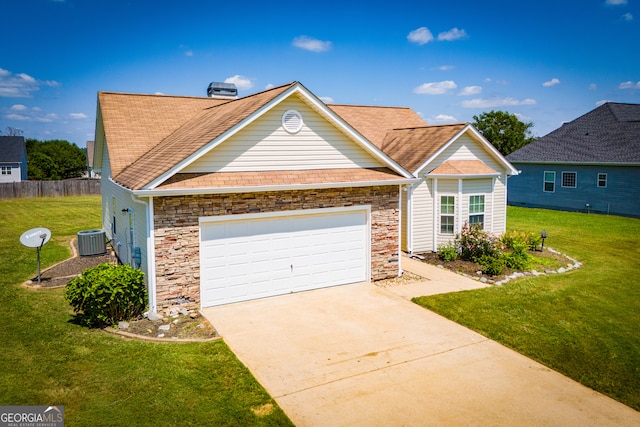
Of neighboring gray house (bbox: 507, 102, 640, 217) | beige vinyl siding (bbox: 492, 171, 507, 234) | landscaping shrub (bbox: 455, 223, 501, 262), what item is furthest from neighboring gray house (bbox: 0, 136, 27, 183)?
landscaping shrub (bbox: 455, 223, 501, 262)

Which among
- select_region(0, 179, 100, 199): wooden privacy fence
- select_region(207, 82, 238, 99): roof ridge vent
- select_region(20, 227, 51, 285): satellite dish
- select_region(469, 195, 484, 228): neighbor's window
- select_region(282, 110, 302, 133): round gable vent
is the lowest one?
select_region(20, 227, 51, 285): satellite dish

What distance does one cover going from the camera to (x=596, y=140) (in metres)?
32.2

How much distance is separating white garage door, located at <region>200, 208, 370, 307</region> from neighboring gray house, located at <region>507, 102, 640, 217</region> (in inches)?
901

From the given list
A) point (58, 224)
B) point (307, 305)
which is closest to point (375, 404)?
point (307, 305)

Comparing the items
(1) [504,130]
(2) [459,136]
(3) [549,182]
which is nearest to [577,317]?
(2) [459,136]

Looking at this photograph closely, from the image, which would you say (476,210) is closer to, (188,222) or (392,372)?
(392,372)

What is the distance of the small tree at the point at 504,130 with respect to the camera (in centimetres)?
5112

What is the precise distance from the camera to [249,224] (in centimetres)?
1202

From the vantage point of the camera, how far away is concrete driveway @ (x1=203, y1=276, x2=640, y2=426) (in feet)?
23.6

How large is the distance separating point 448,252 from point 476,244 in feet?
3.34

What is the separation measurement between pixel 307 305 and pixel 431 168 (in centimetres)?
837

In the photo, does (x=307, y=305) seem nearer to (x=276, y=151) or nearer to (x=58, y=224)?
(x=276, y=151)

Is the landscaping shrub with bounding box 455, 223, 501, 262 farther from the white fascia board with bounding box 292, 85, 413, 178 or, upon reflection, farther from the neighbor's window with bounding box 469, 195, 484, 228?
the white fascia board with bounding box 292, 85, 413, 178

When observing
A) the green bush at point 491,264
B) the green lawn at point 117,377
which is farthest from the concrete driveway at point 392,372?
the green bush at point 491,264
